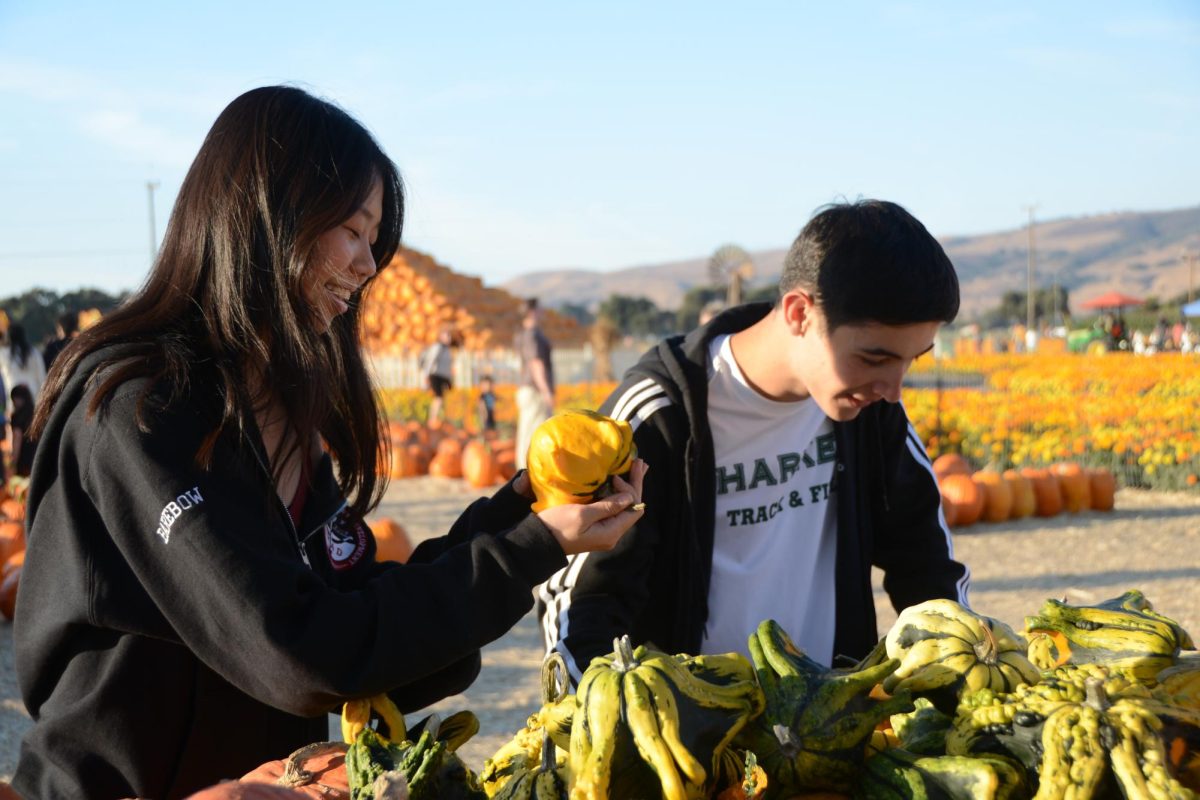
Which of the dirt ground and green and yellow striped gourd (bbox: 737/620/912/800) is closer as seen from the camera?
green and yellow striped gourd (bbox: 737/620/912/800)

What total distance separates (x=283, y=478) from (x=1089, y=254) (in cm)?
18317

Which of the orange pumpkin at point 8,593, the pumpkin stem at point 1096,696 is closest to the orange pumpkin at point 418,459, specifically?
the orange pumpkin at point 8,593

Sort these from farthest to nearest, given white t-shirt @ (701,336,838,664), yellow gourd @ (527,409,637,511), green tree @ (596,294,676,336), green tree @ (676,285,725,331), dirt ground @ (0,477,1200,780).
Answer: green tree @ (596,294,676,336) → green tree @ (676,285,725,331) → dirt ground @ (0,477,1200,780) → white t-shirt @ (701,336,838,664) → yellow gourd @ (527,409,637,511)

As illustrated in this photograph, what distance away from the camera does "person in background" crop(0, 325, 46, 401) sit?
10031 mm

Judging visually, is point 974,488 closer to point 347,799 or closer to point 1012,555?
point 1012,555

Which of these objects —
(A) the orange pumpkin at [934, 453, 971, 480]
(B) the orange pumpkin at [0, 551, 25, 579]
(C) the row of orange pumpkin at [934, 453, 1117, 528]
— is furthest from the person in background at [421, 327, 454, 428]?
(B) the orange pumpkin at [0, 551, 25, 579]

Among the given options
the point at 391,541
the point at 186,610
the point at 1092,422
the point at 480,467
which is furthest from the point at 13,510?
the point at 1092,422

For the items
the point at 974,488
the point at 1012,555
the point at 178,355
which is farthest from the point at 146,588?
the point at 974,488

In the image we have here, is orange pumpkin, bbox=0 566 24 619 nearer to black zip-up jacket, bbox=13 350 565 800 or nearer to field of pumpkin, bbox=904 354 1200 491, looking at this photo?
black zip-up jacket, bbox=13 350 565 800

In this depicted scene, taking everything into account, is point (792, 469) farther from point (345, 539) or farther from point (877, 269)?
point (345, 539)

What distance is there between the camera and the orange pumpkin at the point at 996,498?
10148mm

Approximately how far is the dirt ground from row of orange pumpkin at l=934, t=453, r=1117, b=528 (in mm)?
106

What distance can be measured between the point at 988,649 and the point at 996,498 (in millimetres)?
8817

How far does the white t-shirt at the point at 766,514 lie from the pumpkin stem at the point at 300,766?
1.31 metres
